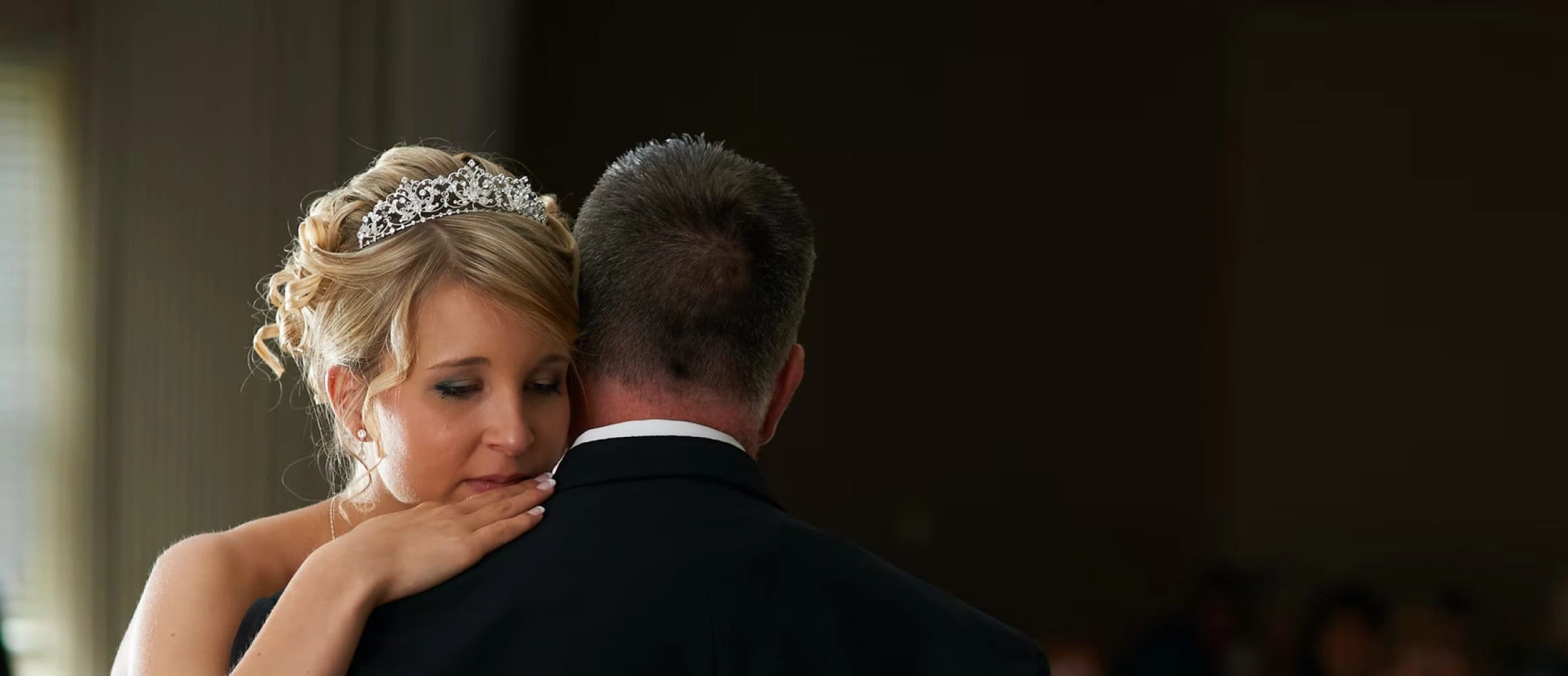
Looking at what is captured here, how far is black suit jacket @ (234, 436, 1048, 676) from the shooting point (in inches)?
44.3

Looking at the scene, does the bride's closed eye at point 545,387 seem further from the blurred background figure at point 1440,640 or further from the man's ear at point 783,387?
the blurred background figure at point 1440,640

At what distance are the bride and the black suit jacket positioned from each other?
0.18ft

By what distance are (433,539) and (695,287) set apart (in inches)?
11.0

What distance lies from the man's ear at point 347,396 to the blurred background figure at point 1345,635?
188 inches

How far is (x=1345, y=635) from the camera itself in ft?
19.1

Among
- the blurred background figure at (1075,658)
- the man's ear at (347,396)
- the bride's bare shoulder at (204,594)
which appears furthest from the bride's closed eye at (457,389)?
the blurred background figure at (1075,658)

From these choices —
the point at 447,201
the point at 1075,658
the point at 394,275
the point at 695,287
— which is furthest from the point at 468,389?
the point at 1075,658

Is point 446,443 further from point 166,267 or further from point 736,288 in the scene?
point 166,267

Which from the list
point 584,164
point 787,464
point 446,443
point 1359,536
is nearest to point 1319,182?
point 1359,536

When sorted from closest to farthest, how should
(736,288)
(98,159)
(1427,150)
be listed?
(736,288) → (98,159) → (1427,150)

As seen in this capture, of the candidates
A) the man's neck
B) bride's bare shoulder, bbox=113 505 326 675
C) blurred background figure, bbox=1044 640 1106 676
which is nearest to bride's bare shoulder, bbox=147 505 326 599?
bride's bare shoulder, bbox=113 505 326 675

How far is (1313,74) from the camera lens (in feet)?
19.8

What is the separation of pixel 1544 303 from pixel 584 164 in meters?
3.58

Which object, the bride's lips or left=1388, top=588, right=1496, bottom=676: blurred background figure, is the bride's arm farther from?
left=1388, top=588, right=1496, bottom=676: blurred background figure
